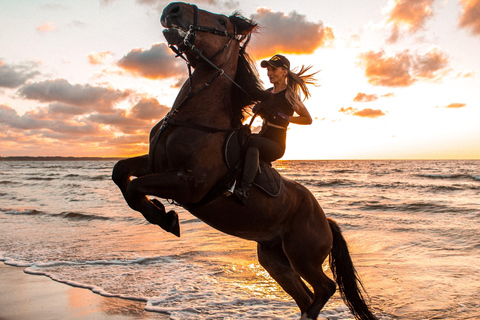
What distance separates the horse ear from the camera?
430 cm

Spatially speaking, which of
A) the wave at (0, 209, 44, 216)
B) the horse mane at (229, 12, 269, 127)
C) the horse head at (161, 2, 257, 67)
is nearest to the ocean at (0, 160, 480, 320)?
the wave at (0, 209, 44, 216)

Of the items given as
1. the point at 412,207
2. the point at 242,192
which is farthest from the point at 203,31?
the point at 412,207

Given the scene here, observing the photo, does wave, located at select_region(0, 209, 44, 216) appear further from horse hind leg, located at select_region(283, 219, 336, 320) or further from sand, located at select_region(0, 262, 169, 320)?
horse hind leg, located at select_region(283, 219, 336, 320)

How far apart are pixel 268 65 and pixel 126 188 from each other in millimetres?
1948

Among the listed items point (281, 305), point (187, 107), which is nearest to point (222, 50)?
point (187, 107)

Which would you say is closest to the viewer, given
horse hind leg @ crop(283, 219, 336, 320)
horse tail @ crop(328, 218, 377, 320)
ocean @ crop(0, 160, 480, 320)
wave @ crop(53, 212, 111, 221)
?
horse hind leg @ crop(283, 219, 336, 320)

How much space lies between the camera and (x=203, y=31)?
3883 millimetres

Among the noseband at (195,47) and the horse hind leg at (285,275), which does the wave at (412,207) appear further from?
the noseband at (195,47)

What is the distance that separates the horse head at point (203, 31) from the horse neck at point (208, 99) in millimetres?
130

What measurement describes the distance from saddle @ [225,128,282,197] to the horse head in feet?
2.72

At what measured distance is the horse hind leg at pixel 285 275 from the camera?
448cm

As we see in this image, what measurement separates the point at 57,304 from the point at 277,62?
14.9 feet

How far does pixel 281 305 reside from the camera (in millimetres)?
5547

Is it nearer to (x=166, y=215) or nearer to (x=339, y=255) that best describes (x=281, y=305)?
(x=339, y=255)
